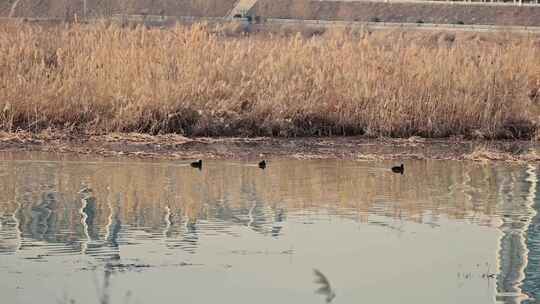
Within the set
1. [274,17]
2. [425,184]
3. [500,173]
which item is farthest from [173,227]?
[274,17]

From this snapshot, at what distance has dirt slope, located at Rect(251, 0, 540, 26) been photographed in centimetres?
7838

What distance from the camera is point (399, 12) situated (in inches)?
3216

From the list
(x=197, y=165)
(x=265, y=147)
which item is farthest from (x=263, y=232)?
(x=265, y=147)

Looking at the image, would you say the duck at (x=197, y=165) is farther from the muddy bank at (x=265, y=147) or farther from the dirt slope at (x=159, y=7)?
the dirt slope at (x=159, y=7)

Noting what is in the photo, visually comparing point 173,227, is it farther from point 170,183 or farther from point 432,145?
point 432,145

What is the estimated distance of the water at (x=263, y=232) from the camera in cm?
674

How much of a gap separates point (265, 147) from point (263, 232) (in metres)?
4.65

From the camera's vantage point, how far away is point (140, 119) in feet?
44.1

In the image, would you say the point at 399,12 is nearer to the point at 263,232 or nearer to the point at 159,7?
the point at 159,7

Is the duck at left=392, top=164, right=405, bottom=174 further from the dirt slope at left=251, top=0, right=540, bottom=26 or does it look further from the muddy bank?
the dirt slope at left=251, top=0, right=540, bottom=26

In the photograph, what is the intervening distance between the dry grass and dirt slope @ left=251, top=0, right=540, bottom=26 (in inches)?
2463

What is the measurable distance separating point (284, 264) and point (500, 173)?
14.6ft

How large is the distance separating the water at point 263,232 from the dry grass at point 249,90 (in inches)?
79.9

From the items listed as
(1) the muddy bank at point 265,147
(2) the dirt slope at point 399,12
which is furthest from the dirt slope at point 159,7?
(1) the muddy bank at point 265,147
